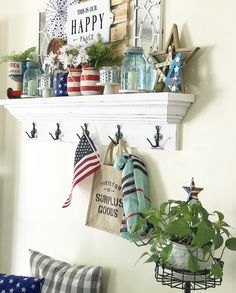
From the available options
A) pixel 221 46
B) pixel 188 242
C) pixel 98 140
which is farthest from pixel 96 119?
pixel 188 242

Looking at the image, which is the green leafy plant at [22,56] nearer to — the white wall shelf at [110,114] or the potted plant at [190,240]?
the white wall shelf at [110,114]

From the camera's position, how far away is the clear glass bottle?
2113 millimetres

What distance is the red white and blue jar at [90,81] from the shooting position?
1.79m

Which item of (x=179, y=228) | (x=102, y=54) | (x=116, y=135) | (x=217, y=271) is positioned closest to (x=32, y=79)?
(x=102, y=54)

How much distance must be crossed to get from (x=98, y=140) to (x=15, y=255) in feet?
3.08

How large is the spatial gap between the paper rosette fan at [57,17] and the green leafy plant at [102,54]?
0.33 meters

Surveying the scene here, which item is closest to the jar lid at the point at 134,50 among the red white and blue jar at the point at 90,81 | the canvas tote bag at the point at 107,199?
the red white and blue jar at the point at 90,81

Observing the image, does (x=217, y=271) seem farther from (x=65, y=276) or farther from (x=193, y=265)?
(x=65, y=276)

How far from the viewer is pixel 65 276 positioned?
6.19 ft

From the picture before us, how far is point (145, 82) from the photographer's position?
5.33 ft

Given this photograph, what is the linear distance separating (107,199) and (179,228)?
618mm

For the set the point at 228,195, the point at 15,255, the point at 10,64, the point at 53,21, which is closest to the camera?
the point at 228,195

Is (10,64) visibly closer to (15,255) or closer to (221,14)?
(15,255)

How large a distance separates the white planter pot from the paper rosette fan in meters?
Result: 1.21
